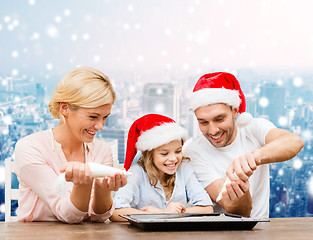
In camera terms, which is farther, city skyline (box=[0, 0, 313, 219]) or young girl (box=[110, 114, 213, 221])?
city skyline (box=[0, 0, 313, 219])

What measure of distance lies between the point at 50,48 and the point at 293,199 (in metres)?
2.39

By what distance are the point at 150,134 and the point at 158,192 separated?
0.26 m

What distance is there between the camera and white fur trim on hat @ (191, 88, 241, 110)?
5.95ft

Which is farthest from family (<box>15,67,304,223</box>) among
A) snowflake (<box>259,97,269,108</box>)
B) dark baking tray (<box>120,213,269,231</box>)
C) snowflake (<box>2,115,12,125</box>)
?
snowflake (<box>2,115,12,125</box>)

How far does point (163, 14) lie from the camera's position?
337 cm

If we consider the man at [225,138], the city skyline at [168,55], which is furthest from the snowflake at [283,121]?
the man at [225,138]

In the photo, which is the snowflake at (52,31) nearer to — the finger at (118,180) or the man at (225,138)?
the man at (225,138)

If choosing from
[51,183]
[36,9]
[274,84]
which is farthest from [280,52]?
[51,183]

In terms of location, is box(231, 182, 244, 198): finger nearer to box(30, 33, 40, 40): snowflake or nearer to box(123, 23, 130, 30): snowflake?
box(123, 23, 130, 30): snowflake

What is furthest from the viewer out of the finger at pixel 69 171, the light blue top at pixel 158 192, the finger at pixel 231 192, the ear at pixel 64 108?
the light blue top at pixel 158 192

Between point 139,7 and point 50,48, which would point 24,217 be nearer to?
point 50,48

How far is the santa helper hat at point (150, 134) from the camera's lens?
5.79 ft

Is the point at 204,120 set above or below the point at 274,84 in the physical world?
below

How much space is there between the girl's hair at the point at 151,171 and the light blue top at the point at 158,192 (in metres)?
0.02
